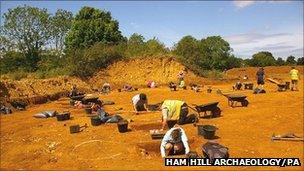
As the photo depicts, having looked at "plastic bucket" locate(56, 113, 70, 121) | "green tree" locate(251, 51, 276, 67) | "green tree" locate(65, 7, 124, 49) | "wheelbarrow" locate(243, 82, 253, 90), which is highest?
"green tree" locate(65, 7, 124, 49)

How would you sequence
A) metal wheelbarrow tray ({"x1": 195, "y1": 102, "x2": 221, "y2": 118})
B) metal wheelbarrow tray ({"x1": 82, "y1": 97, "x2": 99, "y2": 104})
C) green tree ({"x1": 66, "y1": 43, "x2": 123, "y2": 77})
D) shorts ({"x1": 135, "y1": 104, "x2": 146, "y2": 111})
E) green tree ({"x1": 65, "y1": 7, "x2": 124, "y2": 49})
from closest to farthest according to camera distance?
metal wheelbarrow tray ({"x1": 195, "y1": 102, "x2": 221, "y2": 118}), shorts ({"x1": 135, "y1": 104, "x2": 146, "y2": 111}), metal wheelbarrow tray ({"x1": 82, "y1": 97, "x2": 99, "y2": 104}), green tree ({"x1": 66, "y1": 43, "x2": 123, "y2": 77}), green tree ({"x1": 65, "y1": 7, "x2": 124, "y2": 49})

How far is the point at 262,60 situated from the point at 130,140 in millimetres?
53796

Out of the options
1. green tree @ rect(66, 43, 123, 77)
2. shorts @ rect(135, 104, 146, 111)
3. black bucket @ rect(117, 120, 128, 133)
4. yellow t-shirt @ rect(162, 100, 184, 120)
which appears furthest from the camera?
green tree @ rect(66, 43, 123, 77)

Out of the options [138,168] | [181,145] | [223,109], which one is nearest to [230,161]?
[181,145]

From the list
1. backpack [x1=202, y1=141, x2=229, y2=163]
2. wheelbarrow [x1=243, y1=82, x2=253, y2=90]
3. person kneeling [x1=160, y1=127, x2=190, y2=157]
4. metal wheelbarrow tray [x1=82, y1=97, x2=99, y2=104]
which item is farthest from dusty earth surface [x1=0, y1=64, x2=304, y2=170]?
wheelbarrow [x1=243, y1=82, x2=253, y2=90]

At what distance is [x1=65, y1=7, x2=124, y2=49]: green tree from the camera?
44.3 metres

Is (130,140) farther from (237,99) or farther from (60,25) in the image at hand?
(60,25)

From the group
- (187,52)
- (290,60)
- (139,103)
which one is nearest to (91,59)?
(187,52)

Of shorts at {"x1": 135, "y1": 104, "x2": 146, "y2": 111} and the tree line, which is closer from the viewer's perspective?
shorts at {"x1": 135, "y1": 104, "x2": 146, "y2": 111}

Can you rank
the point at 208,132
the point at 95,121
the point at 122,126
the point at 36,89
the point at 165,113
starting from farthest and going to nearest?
the point at 36,89
the point at 95,121
the point at 122,126
the point at 165,113
the point at 208,132

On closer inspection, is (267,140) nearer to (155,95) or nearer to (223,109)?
(223,109)

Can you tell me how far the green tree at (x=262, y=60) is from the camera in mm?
61594

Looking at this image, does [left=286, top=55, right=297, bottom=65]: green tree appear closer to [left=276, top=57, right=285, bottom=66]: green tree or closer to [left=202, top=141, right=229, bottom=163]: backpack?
[left=276, top=57, right=285, bottom=66]: green tree

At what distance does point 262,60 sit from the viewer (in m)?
62.4
